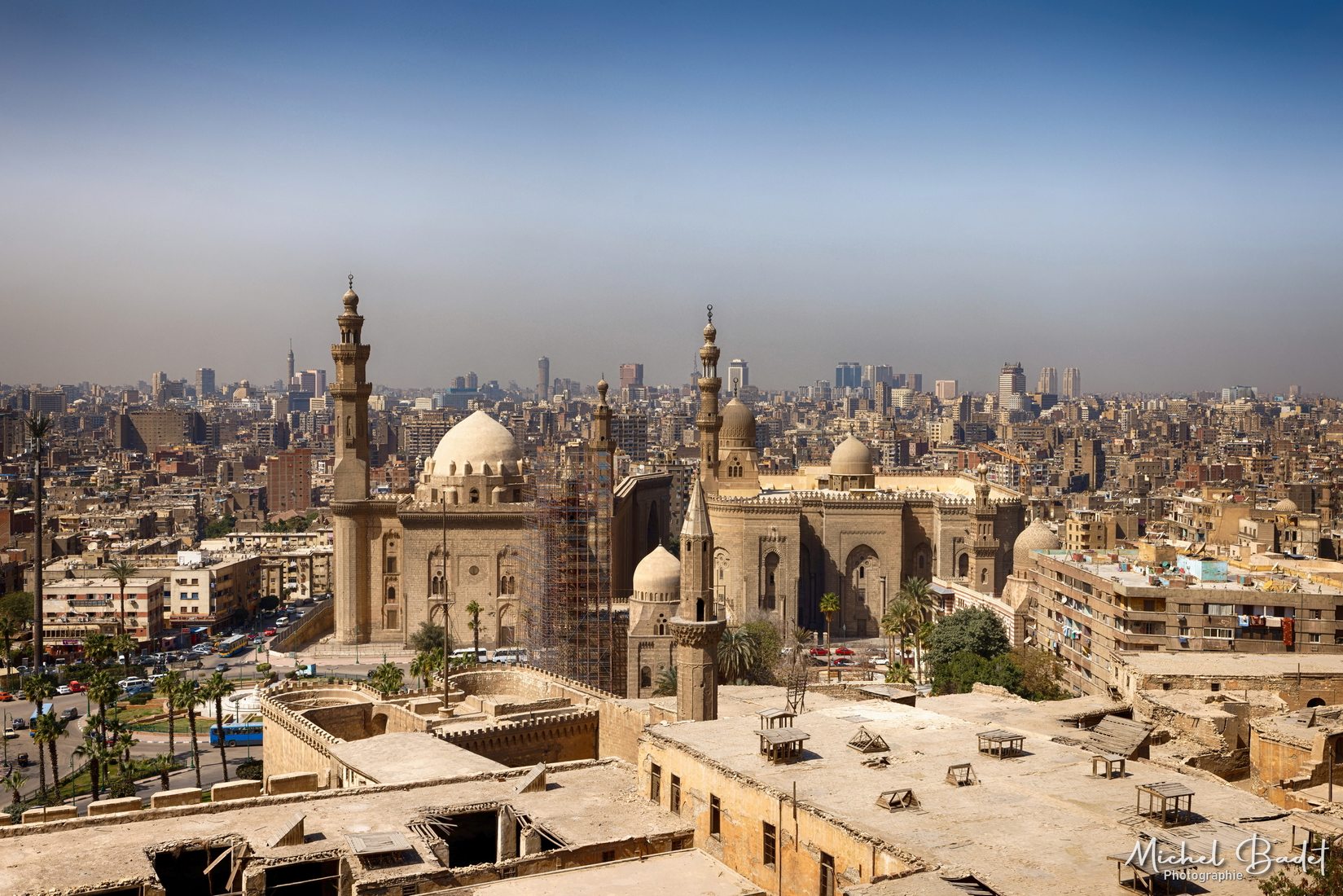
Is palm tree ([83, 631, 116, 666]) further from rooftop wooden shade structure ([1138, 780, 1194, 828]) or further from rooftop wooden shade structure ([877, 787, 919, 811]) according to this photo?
rooftop wooden shade structure ([1138, 780, 1194, 828])

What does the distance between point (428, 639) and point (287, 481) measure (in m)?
59.6

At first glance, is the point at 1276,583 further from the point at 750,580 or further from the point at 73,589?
the point at 73,589

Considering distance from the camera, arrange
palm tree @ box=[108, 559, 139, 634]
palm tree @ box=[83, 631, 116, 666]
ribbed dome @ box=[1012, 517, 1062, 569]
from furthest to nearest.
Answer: palm tree @ box=[108, 559, 139, 634] < ribbed dome @ box=[1012, 517, 1062, 569] < palm tree @ box=[83, 631, 116, 666]

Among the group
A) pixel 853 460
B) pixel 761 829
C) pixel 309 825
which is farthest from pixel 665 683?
pixel 853 460

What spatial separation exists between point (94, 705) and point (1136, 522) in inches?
1963

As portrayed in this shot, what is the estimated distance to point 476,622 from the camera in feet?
126

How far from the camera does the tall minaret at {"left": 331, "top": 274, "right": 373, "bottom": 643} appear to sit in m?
43.8

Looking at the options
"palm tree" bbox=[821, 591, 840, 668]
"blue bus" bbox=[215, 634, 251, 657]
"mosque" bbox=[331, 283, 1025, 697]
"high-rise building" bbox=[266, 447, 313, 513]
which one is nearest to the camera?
"palm tree" bbox=[821, 591, 840, 668]

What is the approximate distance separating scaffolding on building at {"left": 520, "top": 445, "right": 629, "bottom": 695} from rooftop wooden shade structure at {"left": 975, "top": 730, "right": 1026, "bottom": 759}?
1902cm

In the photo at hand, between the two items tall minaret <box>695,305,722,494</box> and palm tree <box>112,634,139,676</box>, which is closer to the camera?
palm tree <box>112,634,139,676</box>

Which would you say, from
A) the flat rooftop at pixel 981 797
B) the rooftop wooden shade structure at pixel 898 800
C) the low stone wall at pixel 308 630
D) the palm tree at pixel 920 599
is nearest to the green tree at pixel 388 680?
the low stone wall at pixel 308 630

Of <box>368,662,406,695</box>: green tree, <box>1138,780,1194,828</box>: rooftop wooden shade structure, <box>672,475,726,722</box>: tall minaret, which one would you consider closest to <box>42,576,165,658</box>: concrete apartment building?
<box>368,662,406,695</box>: green tree

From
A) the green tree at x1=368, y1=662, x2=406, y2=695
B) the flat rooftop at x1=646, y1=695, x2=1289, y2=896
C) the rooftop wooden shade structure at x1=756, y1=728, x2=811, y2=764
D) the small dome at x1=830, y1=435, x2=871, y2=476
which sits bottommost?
the green tree at x1=368, y1=662, x2=406, y2=695

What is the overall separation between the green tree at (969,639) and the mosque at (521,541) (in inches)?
317
